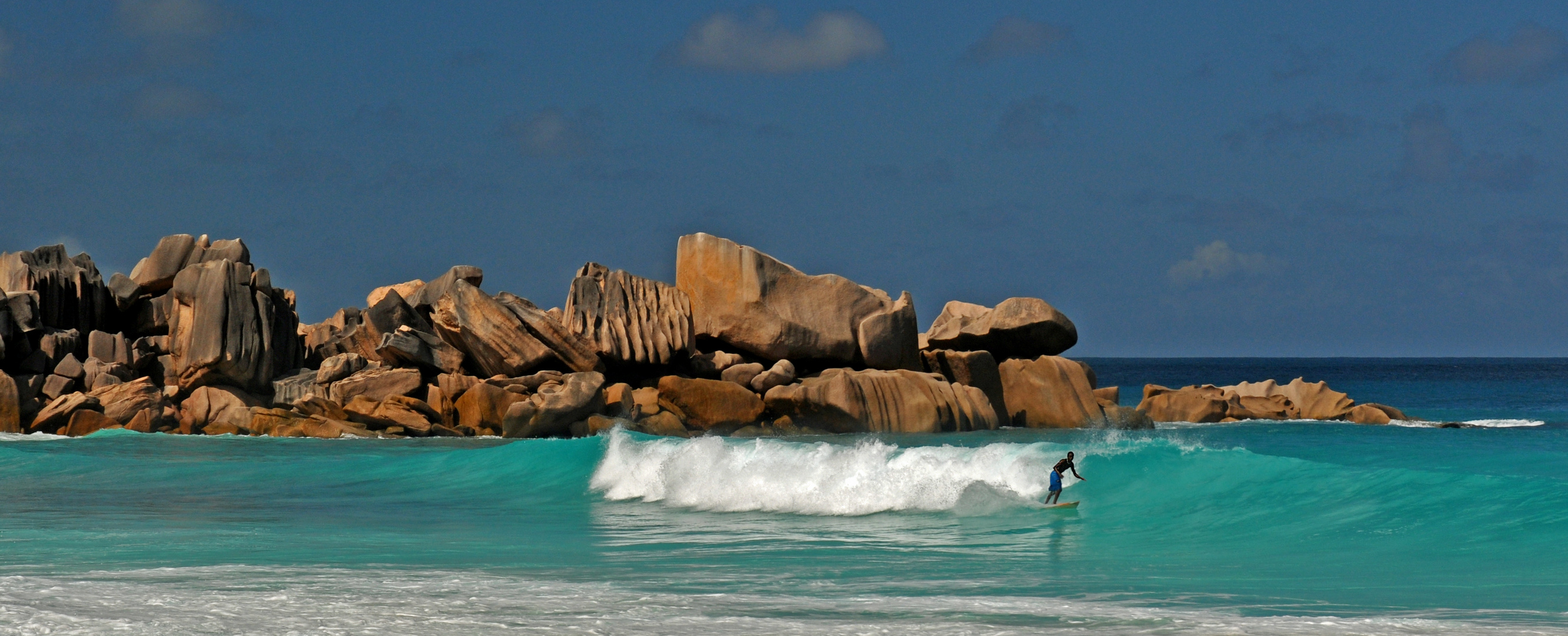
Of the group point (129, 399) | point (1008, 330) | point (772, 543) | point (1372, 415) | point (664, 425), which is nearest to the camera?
point (772, 543)

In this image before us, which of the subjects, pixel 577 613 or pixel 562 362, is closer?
pixel 577 613

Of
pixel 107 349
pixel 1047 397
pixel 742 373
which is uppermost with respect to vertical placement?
pixel 107 349

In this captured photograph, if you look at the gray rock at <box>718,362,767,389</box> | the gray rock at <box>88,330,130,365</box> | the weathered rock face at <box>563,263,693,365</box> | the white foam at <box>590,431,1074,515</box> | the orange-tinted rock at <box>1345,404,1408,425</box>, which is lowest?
the white foam at <box>590,431,1074,515</box>

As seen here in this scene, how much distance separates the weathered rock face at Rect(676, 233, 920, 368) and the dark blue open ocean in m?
10.4

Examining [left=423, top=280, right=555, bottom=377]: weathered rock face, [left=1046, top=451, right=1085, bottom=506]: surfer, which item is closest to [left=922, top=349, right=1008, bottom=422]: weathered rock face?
[left=423, top=280, right=555, bottom=377]: weathered rock face

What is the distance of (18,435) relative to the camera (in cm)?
3056

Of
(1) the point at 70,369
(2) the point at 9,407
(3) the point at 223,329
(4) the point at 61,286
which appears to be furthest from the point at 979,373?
(4) the point at 61,286

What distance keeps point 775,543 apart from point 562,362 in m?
20.1

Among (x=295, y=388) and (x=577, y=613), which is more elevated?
(x=295, y=388)

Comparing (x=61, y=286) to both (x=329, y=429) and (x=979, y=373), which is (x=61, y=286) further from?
(x=979, y=373)

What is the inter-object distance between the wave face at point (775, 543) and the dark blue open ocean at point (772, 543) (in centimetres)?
5

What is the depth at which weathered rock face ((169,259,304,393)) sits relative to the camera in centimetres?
3344

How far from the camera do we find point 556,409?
3030 cm

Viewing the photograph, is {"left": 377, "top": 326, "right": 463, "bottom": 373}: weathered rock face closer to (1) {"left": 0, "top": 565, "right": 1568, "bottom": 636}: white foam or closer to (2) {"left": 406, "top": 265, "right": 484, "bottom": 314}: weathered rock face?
(2) {"left": 406, "top": 265, "right": 484, "bottom": 314}: weathered rock face
